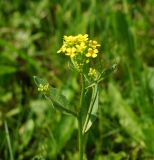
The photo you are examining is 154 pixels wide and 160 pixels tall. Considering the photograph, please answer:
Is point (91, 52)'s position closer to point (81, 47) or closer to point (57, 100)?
point (81, 47)

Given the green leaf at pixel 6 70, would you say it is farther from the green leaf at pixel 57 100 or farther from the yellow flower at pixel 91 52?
the yellow flower at pixel 91 52

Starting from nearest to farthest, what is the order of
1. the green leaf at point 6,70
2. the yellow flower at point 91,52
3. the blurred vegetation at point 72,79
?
1. the yellow flower at point 91,52
2. the blurred vegetation at point 72,79
3. the green leaf at point 6,70

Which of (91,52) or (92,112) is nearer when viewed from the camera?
(91,52)

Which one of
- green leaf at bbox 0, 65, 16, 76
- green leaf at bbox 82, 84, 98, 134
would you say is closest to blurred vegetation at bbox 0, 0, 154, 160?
green leaf at bbox 0, 65, 16, 76

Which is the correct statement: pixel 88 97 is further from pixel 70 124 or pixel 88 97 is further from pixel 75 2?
pixel 75 2

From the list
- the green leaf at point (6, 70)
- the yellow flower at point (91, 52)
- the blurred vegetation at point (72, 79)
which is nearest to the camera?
the yellow flower at point (91, 52)

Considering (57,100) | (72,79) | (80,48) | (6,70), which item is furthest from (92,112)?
(6,70)

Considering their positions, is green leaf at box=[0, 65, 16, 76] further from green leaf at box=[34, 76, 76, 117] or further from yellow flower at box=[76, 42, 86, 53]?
yellow flower at box=[76, 42, 86, 53]

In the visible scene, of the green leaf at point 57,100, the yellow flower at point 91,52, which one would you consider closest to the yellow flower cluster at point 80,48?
the yellow flower at point 91,52

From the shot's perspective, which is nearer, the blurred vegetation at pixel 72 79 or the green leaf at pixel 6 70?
the blurred vegetation at pixel 72 79
